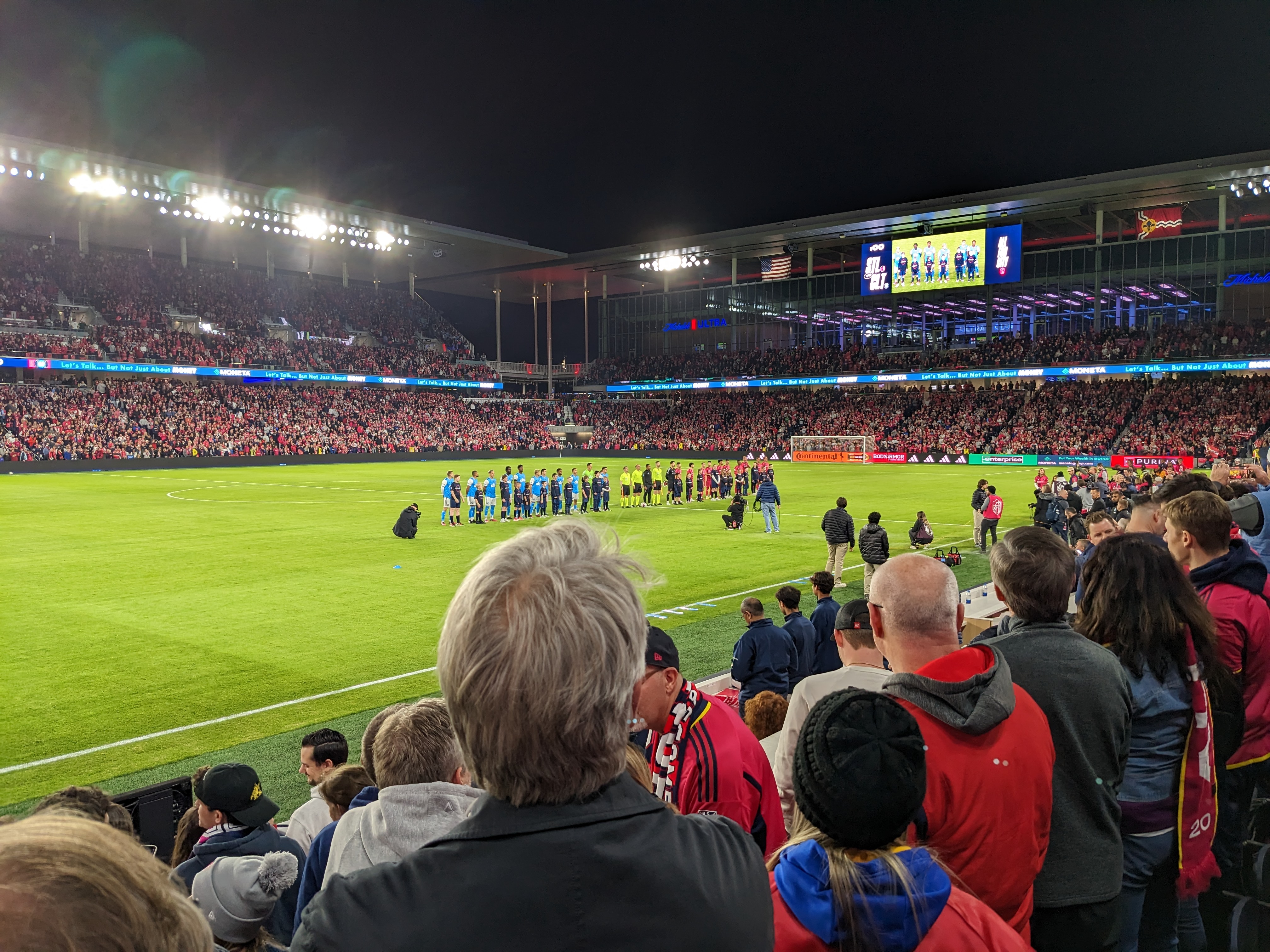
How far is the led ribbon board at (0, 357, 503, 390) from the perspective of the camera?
52875mm

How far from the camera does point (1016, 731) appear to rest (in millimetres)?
2547

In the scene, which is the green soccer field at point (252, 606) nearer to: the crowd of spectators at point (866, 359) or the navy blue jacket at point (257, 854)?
the navy blue jacket at point (257, 854)

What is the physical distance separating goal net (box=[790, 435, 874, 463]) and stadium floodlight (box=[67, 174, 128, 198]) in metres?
45.9

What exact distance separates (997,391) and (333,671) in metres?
66.7

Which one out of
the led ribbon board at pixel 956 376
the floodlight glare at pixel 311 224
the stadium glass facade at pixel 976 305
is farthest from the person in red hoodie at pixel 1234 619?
the stadium glass facade at pixel 976 305

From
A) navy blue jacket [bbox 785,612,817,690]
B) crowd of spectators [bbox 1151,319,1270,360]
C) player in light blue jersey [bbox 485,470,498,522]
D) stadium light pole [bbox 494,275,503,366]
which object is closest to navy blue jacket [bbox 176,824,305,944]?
navy blue jacket [bbox 785,612,817,690]

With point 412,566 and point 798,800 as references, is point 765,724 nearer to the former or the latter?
point 798,800

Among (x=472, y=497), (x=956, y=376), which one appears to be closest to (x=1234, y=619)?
(x=472, y=497)

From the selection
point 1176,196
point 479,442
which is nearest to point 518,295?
point 479,442

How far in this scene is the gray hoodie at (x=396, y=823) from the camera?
87.2 inches

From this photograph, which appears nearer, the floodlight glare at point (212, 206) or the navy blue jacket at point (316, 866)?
the navy blue jacket at point (316, 866)

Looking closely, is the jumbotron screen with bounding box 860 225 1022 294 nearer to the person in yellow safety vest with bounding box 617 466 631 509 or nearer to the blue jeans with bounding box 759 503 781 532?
the person in yellow safety vest with bounding box 617 466 631 509

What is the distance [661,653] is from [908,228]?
6934cm

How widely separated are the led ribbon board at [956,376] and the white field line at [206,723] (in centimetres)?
5535
